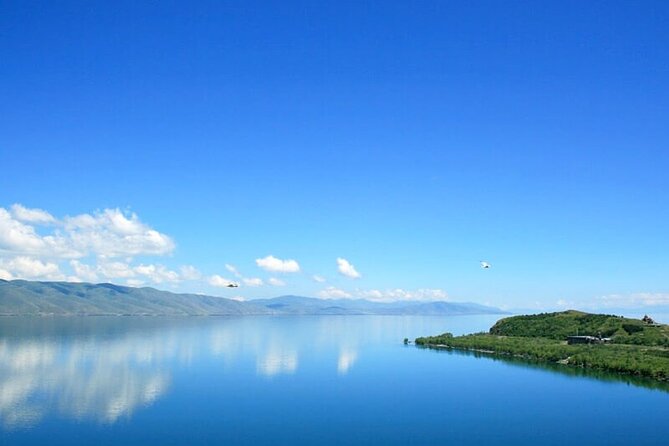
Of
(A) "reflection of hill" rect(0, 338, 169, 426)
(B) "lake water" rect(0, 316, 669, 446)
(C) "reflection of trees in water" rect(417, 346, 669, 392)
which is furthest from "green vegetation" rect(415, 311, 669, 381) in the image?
(A) "reflection of hill" rect(0, 338, 169, 426)

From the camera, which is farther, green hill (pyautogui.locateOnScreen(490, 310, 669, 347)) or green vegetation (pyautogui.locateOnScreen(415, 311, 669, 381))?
green hill (pyautogui.locateOnScreen(490, 310, 669, 347))

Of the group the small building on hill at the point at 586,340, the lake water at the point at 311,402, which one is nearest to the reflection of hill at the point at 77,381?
the lake water at the point at 311,402

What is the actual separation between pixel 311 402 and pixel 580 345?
55.1 m

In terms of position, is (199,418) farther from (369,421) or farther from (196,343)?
(196,343)

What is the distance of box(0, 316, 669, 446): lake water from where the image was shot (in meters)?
37.4

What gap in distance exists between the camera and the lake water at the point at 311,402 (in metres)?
37.4

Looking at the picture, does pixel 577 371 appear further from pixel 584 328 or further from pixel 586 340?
pixel 584 328

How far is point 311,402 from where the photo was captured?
161ft

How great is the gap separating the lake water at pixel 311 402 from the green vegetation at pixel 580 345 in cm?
412

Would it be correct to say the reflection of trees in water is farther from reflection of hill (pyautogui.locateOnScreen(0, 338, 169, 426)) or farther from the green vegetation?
reflection of hill (pyautogui.locateOnScreen(0, 338, 169, 426))

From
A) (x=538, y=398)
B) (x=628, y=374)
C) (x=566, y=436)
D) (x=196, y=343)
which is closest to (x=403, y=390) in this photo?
(x=538, y=398)

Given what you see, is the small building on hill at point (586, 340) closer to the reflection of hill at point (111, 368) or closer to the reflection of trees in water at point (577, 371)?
the reflection of trees in water at point (577, 371)

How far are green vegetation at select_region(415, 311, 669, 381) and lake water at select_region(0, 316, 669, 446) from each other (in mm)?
4117

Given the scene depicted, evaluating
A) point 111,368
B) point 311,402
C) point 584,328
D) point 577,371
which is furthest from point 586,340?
point 111,368
